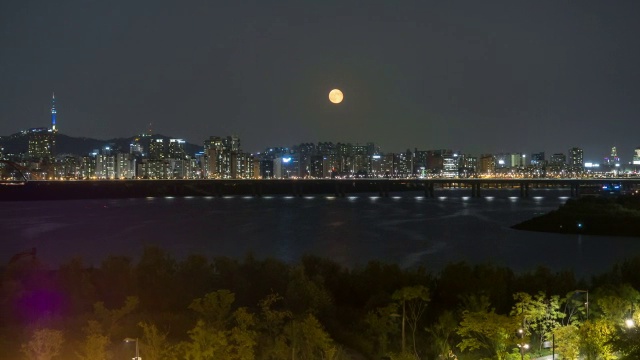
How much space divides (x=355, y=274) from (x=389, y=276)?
41 cm

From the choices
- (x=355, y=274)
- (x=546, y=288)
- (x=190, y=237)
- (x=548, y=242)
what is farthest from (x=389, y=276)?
(x=190, y=237)

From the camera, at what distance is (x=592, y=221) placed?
725 inches

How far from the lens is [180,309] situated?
662 centimetres

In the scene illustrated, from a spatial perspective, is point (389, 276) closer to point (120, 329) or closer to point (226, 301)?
point (226, 301)

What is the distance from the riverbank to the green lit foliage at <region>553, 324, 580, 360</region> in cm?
1311

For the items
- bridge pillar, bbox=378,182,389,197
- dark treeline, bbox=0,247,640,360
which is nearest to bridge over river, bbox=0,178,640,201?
bridge pillar, bbox=378,182,389,197

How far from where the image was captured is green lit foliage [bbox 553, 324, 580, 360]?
4957 millimetres

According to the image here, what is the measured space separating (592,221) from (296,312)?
14087 mm

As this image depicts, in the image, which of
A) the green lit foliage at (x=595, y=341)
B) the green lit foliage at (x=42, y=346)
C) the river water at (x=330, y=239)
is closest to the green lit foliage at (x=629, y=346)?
the green lit foliage at (x=595, y=341)

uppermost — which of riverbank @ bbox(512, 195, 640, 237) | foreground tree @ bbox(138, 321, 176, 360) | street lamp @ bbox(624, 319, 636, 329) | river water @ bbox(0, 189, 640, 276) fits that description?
foreground tree @ bbox(138, 321, 176, 360)

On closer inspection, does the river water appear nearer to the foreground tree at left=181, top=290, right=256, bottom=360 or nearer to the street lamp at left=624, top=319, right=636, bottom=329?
the street lamp at left=624, top=319, right=636, bottom=329

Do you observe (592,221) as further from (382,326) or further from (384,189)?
(384,189)

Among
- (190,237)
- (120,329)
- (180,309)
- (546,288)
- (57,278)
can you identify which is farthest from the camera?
(190,237)

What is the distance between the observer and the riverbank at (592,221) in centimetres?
1770
